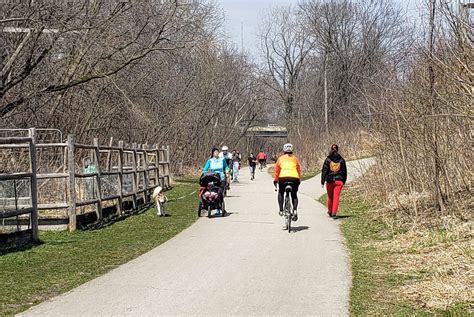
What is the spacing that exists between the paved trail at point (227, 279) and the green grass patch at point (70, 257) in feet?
1.14

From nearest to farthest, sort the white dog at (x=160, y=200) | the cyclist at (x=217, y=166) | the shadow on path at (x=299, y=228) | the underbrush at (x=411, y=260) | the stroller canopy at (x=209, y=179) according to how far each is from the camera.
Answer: the underbrush at (x=411, y=260)
the shadow on path at (x=299, y=228)
the stroller canopy at (x=209, y=179)
the white dog at (x=160, y=200)
the cyclist at (x=217, y=166)

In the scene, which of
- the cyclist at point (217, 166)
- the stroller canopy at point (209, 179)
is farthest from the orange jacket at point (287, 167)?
the cyclist at point (217, 166)

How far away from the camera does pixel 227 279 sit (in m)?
9.00

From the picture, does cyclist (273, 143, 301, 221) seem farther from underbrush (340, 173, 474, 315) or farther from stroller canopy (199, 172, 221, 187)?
stroller canopy (199, 172, 221, 187)

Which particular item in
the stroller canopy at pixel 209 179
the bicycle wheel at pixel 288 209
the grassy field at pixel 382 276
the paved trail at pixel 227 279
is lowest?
the grassy field at pixel 382 276

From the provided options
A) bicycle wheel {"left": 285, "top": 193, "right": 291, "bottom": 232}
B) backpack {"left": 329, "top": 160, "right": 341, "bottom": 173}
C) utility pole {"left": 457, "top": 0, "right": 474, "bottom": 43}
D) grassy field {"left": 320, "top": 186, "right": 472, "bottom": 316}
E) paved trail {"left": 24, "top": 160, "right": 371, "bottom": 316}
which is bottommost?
grassy field {"left": 320, "top": 186, "right": 472, "bottom": 316}

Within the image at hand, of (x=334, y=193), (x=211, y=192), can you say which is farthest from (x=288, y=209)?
(x=211, y=192)

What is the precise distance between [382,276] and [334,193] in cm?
824

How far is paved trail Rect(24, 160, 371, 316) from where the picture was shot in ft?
23.8

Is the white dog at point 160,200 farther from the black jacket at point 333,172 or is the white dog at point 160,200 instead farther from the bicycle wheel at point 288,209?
the bicycle wheel at point 288,209

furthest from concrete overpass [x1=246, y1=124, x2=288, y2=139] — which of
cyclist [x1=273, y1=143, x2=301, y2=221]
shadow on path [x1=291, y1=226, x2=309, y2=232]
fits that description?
cyclist [x1=273, y1=143, x2=301, y2=221]

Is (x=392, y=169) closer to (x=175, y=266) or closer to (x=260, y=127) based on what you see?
(x=175, y=266)

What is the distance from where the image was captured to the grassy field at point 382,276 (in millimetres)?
7270

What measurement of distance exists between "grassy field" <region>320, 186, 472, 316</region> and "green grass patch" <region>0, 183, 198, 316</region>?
369cm
